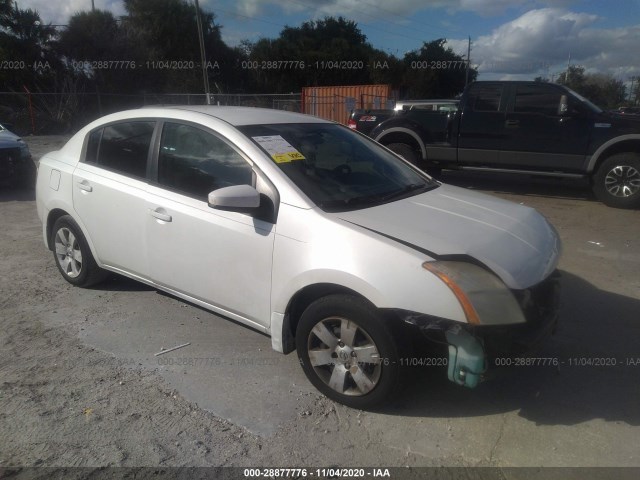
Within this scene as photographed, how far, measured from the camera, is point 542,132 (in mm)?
8906

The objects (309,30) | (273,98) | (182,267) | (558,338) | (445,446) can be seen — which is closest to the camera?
(445,446)

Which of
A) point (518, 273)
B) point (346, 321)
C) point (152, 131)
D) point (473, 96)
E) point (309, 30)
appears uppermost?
point (309, 30)

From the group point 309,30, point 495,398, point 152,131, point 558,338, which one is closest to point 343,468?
point 495,398

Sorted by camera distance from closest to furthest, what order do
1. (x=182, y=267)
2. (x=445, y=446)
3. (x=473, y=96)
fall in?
(x=445, y=446) → (x=182, y=267) → (x=473, y=96)

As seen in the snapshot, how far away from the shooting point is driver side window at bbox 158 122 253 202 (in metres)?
3.48

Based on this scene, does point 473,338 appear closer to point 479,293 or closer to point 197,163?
point 479,293

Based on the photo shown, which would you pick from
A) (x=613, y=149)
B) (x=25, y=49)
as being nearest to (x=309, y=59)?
(x=25, y=49)

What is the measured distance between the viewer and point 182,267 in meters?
3.69

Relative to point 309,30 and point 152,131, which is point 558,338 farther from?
point 309,30

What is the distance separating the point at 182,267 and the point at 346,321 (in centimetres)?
136

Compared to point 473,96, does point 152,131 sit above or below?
below

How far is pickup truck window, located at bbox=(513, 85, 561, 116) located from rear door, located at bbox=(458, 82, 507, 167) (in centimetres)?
26

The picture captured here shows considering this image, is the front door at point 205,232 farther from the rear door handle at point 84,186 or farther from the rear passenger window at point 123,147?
the rear door handle at point 84,186

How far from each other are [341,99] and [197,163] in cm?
1893
